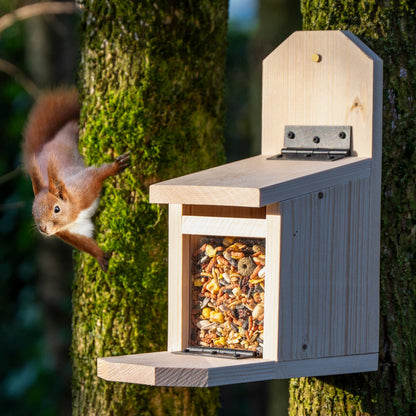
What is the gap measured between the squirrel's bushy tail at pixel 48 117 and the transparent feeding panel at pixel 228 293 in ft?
2.91

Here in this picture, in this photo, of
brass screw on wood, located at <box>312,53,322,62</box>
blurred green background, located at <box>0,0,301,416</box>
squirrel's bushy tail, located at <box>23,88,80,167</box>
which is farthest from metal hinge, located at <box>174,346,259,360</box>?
blurred green background, located at <box>0,0,301,416</box>

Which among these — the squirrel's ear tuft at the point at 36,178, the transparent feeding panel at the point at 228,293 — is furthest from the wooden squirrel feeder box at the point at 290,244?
the squirrel's ear tuft at the point at 36,178

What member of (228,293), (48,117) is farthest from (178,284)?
(48,117)

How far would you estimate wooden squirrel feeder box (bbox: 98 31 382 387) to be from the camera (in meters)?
1.73

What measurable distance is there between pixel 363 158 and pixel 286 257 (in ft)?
1.15

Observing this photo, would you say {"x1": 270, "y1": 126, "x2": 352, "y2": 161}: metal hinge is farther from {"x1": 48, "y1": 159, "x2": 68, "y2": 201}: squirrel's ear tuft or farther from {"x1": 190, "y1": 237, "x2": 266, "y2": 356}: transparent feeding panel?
{"x1": 48, "y1": 159, "x2": 68, "y2": 201}: squirrel's ear tuft

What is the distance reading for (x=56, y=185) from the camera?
7.61 feet

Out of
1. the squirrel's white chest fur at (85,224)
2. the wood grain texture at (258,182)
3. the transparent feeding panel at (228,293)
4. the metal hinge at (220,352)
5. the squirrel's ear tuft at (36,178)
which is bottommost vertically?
the metal hinge at (220,352)

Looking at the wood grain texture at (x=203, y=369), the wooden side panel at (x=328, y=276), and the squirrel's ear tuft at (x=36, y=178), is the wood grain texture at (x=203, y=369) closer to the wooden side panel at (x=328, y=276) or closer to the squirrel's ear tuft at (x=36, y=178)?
the wooden side panel at (x=328, y=276)

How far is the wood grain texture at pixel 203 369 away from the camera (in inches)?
64.9

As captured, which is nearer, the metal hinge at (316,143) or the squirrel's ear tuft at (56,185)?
the metal hinge at (316,143)

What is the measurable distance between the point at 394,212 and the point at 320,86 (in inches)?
15.7

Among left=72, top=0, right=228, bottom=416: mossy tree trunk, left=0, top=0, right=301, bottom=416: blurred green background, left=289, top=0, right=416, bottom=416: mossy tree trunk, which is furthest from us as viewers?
left=0, top=0, right=301, bottom=416: blurred green background

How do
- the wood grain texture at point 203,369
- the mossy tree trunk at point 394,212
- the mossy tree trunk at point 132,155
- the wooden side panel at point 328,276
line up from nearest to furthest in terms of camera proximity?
the wood grain texture at point 203,369
the wooden side panel at point 328,276
the mossy tree trunk at point 394,212
the mossy tree trunk at point 132,155
